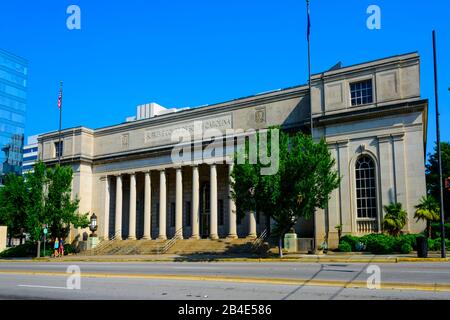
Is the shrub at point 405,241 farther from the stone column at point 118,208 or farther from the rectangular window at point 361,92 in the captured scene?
the stone column at point 118,208

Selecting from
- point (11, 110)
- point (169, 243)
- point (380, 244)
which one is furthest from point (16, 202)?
point (11, 110)

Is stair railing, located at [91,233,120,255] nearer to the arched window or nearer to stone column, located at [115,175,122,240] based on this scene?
stone column, located at [115,175,122,240]

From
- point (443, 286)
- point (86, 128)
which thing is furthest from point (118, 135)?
point (443, 286)

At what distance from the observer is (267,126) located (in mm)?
40531

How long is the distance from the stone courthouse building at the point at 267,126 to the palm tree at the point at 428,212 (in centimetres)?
91

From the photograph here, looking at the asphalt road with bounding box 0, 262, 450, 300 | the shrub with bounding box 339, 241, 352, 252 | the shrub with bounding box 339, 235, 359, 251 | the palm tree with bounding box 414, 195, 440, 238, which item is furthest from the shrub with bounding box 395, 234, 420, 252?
the asphalt road with bounding box 0, 262, 450, 300

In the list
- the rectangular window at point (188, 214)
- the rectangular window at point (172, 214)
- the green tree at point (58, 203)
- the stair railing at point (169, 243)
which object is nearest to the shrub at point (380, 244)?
the stair railing at point (169, 243)

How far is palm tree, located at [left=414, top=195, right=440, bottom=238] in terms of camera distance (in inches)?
Answer: 1158

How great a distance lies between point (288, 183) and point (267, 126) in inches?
538

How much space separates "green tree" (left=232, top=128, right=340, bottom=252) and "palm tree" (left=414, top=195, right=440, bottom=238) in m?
6.52

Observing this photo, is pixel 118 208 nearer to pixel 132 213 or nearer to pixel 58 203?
pixel 132 213

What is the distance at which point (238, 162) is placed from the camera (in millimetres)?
28844

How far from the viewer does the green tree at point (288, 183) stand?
2739cm

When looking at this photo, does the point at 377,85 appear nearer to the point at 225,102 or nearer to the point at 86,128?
the point at 225,102
